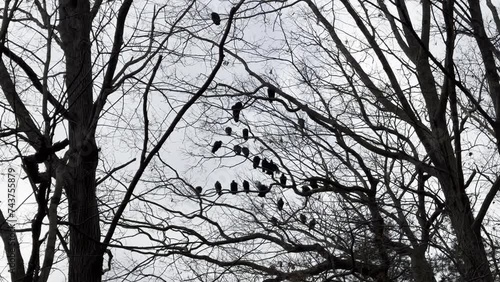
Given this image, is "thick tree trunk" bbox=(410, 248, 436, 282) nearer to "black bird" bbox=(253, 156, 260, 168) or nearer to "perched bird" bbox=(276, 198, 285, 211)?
"perched bird" bbox=(276, 198, 285, 211)

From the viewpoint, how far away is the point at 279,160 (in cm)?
803

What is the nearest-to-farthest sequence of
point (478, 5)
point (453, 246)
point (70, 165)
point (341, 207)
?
1. point (70, 165)
2. point (478, 5)
3. point (453, 246)
4. point (341, 207)

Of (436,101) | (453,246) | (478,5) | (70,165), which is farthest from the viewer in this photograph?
(436,101)

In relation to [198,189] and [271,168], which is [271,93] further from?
[198,189]

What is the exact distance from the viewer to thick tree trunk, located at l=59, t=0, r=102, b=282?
14.9 ft

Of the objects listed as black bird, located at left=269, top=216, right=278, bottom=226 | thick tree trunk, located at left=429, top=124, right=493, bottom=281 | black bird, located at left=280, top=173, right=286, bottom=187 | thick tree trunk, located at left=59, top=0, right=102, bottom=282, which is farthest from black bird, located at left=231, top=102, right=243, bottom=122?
thick tree trunk, located at left=59, top=0, right=102, bottom=282

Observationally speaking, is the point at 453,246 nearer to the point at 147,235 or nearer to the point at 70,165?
the point at 147,235

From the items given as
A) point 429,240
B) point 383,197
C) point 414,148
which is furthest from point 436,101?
point 429,240

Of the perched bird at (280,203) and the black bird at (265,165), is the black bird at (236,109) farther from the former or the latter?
the perched bird at (280,203)

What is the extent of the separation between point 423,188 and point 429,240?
116 centimetres

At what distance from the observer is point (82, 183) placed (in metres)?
4.83

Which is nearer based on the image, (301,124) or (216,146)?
(216,146)

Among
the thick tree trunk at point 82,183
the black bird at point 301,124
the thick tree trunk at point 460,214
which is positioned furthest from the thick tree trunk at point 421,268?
the thick tree trunk at point 82,183

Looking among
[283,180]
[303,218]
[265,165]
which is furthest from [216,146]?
[303,218]
